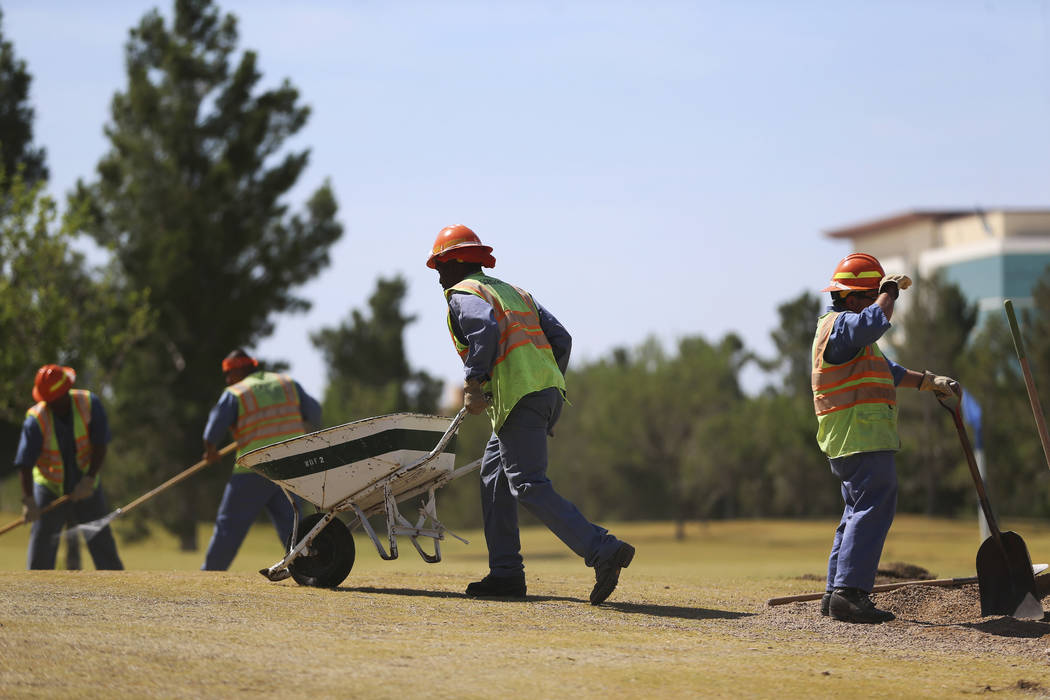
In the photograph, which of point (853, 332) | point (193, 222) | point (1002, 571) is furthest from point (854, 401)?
point (193, 222)

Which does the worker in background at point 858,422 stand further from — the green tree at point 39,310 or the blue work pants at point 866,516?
the green tree at point 39,310

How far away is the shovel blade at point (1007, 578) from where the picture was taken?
715 cm

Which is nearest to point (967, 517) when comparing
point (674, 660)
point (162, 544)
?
point (162, 544)

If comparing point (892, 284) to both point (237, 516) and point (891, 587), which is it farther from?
point (237, 516)

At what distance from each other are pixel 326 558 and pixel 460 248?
2.06 meters

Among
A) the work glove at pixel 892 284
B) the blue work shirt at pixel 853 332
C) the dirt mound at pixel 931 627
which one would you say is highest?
the work glove at pixel 892 284

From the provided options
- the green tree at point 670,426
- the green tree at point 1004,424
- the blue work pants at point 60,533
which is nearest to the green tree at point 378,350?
the green tree at point 670,426

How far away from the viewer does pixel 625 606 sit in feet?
23.8

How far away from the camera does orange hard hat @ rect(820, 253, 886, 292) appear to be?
7.01m

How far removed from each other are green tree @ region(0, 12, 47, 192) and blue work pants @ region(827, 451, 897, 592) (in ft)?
115

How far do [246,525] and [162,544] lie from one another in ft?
92.2

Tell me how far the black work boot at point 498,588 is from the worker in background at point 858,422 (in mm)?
1722

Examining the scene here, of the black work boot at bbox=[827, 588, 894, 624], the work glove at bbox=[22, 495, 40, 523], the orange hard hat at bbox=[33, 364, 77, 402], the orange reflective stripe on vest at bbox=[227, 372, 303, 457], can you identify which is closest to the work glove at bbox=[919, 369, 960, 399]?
the black work boot at bbox=[827, 588, 894, 624]

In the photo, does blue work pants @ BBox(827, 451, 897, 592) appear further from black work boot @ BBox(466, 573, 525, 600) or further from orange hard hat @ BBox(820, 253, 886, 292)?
black work boot @ BBox(466, 573, 525, 600)
